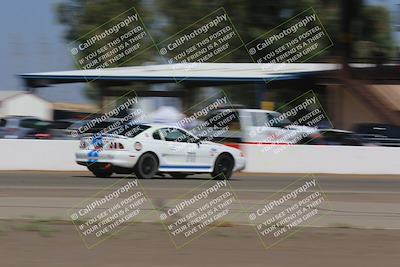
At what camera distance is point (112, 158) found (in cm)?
1836

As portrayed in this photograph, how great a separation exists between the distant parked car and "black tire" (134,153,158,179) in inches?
452

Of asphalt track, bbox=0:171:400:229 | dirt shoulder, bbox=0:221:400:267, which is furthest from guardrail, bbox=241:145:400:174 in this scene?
dirt shoulder, bbox=0:221:400:267

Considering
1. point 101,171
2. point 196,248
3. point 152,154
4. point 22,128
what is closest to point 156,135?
point 152,154

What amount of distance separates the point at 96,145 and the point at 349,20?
15758 millimetres

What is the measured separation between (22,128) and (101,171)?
42.4ft

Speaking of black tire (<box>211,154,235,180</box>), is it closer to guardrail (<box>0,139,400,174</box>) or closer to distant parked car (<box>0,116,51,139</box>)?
guardrail (<box>0,139,400,174</box>)

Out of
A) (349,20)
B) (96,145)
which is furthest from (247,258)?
(349,20)

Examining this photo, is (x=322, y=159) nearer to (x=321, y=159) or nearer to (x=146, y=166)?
(x=321, y=159)

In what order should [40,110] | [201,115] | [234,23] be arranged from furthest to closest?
[40,110], [234,23], [201,115]

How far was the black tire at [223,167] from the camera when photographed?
1986cm

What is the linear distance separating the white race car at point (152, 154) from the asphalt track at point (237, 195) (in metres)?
0.53

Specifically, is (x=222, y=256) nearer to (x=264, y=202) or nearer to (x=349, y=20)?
(x=264, y=202)

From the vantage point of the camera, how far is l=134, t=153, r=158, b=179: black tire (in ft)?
61.1

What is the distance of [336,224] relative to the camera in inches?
409
